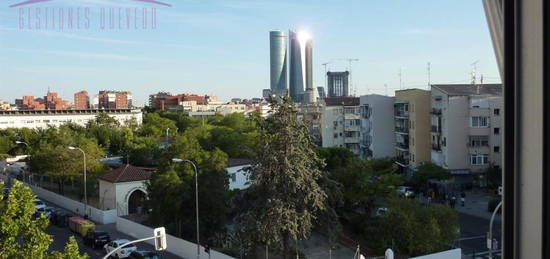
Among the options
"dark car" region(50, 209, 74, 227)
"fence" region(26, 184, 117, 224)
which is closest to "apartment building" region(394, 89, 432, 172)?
"fence" region(26, 184, 117, 224)

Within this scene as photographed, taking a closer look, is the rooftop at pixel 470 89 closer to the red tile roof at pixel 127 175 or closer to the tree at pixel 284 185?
the red tile roof at pixel 127 175

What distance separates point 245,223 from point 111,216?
11242 millimetres

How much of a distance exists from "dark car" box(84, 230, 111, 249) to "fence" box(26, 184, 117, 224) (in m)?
4.21

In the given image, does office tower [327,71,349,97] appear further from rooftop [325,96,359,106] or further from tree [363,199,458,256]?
tree [363,199,458,256]

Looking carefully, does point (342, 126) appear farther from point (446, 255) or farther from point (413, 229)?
point (446, 255)

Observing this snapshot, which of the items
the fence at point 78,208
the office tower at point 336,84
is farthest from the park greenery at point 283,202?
the office tower at point 336,84

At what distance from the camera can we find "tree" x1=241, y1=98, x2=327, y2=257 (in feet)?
49.5

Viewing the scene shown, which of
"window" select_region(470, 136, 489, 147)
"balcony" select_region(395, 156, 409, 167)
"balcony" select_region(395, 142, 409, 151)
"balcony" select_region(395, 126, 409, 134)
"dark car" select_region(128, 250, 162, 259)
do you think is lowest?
"dark car" select_region(128, 250, 162, 259)

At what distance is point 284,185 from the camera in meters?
15.5

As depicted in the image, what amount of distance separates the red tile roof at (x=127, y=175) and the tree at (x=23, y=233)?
54.6ft

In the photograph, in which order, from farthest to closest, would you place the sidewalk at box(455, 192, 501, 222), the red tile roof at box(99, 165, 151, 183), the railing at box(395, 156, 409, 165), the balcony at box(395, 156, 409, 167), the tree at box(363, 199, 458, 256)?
the railing at box(395, 156, 409, 165) < the balcony at box(395, 156, 409, 167) < the red tile roof at box(99, 165, 151, 183) < the sidewalk at box(455, 192, 501, 222) < the tree at box(363, 199, 458, 256)

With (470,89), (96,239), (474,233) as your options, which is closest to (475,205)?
(474,233)

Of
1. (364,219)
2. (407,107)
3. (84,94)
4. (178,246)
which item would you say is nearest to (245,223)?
(178,246)

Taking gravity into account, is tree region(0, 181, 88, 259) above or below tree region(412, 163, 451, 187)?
above
